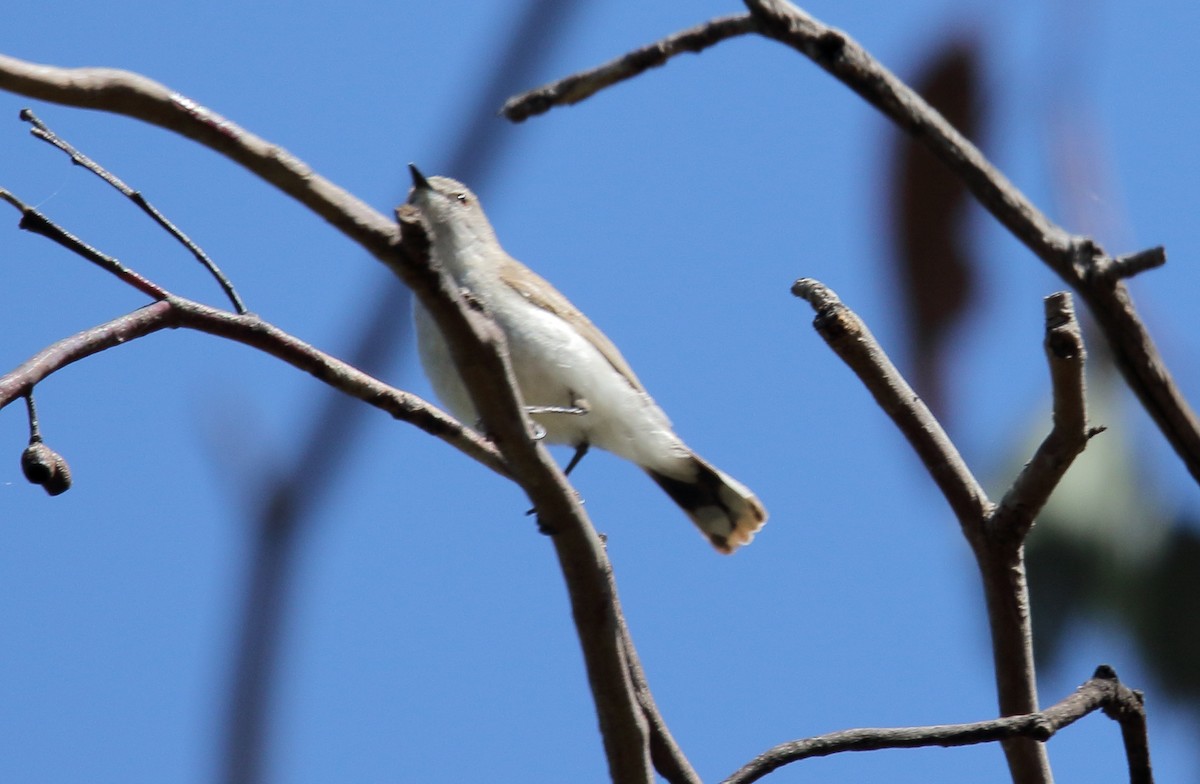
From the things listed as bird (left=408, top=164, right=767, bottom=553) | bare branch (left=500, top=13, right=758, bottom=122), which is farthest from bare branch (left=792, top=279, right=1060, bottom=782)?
bird (left=408, top=164, right=767, bottom=553)

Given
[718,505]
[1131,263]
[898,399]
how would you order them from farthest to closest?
1. [718,505]
2. [1131,263]
3. [898,399]

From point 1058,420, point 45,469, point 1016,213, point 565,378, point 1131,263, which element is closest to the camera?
point 45,469

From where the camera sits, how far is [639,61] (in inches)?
86.0

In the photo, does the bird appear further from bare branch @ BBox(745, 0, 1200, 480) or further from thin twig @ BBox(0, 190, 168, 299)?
thin twig @ BBox(0, 190, 168, 299)

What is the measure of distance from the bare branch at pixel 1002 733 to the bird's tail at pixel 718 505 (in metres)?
2.70

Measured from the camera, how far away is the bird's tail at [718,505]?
4.30 metres

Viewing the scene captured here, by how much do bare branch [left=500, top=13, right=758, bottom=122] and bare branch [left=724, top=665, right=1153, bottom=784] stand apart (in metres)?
1.05

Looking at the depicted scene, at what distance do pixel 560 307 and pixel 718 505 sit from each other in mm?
794

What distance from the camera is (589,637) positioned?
1.56 m

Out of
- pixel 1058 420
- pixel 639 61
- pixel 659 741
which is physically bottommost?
pixel 659 741

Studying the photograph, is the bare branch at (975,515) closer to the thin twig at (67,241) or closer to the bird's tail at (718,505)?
the thin twig at (67,241)

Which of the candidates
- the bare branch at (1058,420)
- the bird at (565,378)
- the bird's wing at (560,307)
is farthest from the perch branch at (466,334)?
the bird's wing at (560,307)

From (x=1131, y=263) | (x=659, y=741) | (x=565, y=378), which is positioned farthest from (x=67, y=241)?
(x=565, y=378)

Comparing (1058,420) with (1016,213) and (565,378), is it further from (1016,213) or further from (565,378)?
(565,378)
